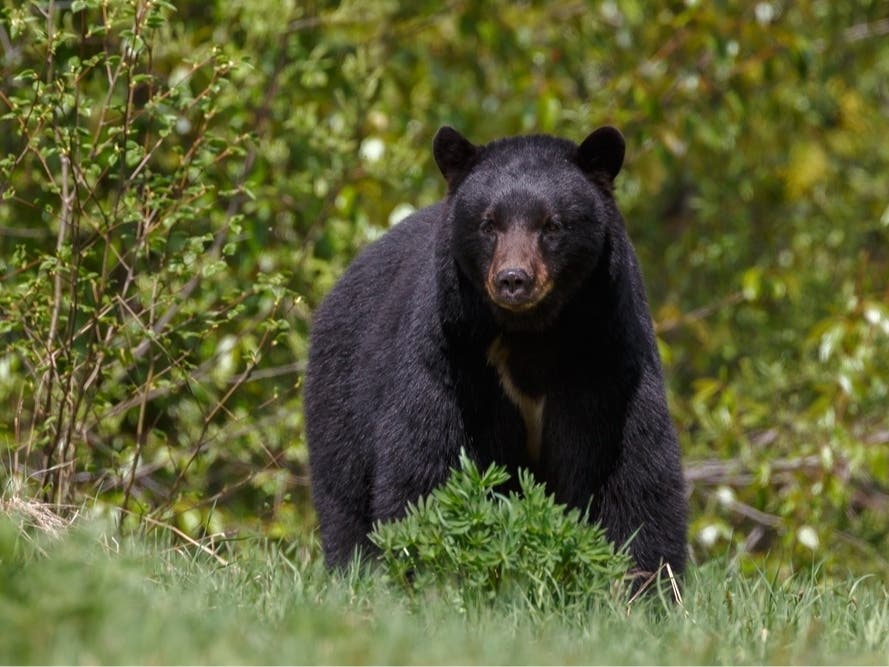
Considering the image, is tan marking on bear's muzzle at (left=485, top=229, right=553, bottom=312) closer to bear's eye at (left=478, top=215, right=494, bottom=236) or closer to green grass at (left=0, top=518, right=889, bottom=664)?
bear's eye at (left=478, top=215, right=494, bottom=236)

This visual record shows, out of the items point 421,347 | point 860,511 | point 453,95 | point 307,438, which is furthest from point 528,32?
point 421,347

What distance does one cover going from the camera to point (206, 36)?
31.0 ft

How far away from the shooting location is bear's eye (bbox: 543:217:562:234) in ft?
18.5

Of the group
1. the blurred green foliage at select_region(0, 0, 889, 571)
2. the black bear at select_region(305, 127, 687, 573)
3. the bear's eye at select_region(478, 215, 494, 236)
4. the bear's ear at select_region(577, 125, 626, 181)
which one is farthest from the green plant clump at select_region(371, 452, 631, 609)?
the blurred green foliage at select_region(0, 0, 889, 571)

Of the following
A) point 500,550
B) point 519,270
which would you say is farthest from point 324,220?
point 500,550

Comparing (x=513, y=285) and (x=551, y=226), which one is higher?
(x=551, y=226)

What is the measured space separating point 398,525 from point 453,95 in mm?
7446

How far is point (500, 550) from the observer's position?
4672 millimetres

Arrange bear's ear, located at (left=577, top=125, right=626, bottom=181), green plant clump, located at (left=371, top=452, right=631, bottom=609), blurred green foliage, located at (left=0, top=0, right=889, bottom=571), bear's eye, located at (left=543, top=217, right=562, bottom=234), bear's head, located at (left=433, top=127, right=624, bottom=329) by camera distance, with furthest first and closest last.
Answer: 1. blurred green foliage, located at (left=0, top=0, right=889, bottom=571)
2. bear's ear, located at (left=577, top=125, right=626, bottom=181)
3. bear's eye, located at (left=543, top=217, right=562, bottom=234)
4. bear's head, located at (left=433, top=127, right=624, bottom=329)
5. green plant clump, located at (left=371, top=452, right=631, bottom=609)

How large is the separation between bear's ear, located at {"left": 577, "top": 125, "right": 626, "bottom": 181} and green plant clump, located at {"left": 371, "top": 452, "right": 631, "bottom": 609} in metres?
1.46

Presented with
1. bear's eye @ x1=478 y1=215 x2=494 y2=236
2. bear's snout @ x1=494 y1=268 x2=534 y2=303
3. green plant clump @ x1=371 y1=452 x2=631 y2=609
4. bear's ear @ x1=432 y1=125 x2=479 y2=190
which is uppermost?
bear's ear @ x1=432 y1=125 x2=479 y2=190

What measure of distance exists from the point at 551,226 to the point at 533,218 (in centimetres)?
7

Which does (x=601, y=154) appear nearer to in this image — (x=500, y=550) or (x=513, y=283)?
(x=513, y=283)

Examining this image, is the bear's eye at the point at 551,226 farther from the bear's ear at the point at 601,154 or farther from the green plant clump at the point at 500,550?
the green plant clump at the point at 500,550
